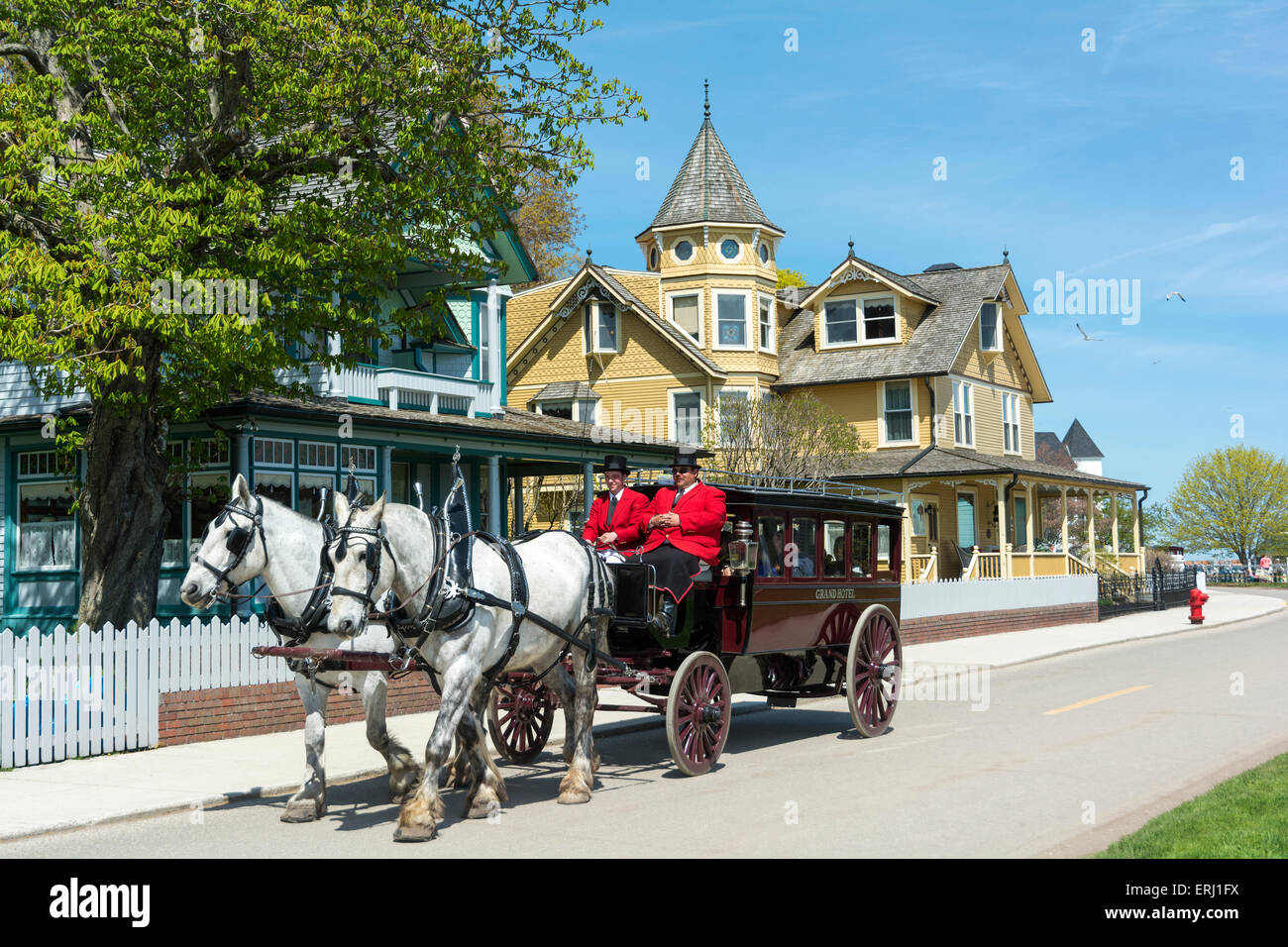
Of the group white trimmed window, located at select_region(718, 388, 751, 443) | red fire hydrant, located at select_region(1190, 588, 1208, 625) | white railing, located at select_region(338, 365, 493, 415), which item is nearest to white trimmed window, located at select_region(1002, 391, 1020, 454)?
white trimmed window, located at select_region(718, 388, 751, 443)

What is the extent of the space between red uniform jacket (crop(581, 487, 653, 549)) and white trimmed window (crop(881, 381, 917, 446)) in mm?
30672

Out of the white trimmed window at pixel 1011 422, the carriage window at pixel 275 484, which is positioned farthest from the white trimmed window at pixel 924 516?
the carriage window at pixel 275 484

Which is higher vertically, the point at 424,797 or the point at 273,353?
the point at 273,353

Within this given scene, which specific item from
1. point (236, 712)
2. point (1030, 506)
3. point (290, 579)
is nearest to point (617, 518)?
point (290, 579)

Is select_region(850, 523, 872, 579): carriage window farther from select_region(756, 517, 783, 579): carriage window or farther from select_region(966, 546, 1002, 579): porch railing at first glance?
select_region(966, 546, 1002, 579): porch railing

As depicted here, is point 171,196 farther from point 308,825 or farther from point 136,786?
point 308,825

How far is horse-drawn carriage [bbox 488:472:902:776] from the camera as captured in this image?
11.4 meters

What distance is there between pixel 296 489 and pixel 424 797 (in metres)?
12.5

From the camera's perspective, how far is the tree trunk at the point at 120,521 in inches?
611

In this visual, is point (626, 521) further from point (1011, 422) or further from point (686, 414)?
point (1011, 422)

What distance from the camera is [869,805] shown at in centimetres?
993

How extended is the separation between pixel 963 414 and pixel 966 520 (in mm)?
3715
